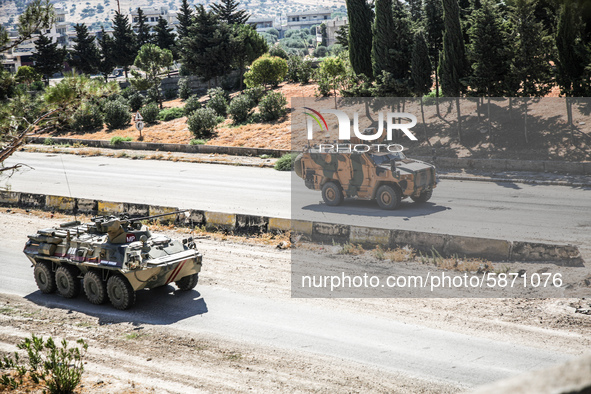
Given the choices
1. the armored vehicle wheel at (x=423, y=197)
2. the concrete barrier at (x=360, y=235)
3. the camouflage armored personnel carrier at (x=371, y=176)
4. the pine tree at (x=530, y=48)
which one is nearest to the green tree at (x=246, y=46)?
the pine tree at (x=530, y=48)

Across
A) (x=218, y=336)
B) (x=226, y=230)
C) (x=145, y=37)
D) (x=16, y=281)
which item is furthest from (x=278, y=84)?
(x=218, y=336)

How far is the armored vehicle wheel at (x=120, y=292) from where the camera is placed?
12164 millimetres

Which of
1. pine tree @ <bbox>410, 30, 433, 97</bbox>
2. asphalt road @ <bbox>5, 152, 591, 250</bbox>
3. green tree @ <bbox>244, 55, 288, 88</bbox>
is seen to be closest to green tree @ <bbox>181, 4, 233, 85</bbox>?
green tree @ <bbox>244, 55, 288, 88</bbox>

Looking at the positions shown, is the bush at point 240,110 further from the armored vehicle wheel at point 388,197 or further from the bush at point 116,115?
the armored vehicle wheel at point 388,197

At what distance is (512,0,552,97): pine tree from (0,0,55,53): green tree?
20.7 m

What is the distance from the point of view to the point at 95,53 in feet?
203

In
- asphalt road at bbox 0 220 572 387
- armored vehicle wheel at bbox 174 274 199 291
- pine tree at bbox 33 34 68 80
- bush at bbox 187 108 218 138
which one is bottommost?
asphalt road at bbox 0 220 572 387

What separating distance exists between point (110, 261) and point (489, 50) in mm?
21344

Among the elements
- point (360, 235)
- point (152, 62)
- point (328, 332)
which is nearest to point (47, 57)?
point (152, 62)

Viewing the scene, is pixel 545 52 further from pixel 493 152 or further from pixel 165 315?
pixel 165 315

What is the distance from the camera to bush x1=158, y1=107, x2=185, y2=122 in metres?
44.7

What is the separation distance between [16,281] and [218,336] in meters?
7.00

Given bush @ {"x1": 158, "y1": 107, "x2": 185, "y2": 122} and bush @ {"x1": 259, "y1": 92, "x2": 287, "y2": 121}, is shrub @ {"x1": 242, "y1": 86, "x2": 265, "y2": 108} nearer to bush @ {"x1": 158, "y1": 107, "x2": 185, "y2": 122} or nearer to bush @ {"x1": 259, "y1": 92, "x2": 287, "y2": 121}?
bush @ {"x1": 259, "y1": 92, "x2": 287, "y2": 121}

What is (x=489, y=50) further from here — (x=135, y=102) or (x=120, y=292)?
(x=135, y=102)
